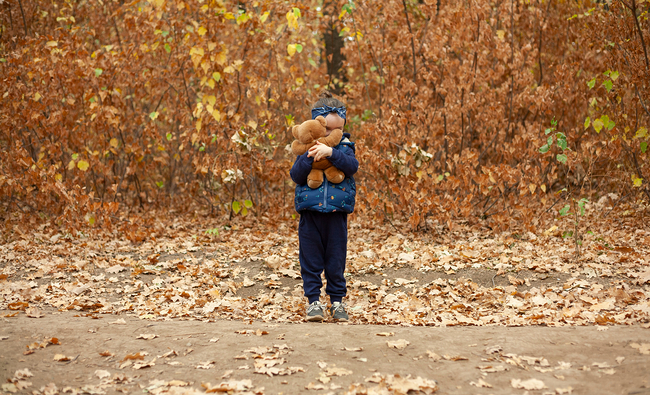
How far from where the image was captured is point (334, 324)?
4262mm

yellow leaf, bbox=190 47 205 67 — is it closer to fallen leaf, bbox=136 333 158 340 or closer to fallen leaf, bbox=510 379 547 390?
fallen leaf, bbox=136 333 158 340

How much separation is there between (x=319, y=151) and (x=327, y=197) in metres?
0.38

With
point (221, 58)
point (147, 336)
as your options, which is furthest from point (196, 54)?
point (147, 336)

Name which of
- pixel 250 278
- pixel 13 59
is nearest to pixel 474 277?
pixel 250 278

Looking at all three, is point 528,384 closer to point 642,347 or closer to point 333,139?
point 642,347

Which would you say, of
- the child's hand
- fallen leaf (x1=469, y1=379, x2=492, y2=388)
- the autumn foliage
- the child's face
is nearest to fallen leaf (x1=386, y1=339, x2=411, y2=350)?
fallen leaf (x1=469, y1=379, x2=492, y2=388)

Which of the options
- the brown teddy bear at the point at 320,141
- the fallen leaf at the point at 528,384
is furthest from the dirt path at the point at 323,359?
the brown teddy bear at the point at 320,141

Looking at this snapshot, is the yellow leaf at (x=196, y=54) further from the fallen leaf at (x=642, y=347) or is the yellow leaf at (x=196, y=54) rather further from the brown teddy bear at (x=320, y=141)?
the fallen leaf at (x=642, y=347)

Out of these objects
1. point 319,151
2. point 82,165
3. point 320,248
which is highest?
point 319,151

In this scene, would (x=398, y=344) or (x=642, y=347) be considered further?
(x=398, y=344)

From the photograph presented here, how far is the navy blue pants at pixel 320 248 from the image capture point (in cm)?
444

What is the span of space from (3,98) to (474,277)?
7084 mm

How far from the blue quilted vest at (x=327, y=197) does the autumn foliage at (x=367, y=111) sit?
2.60 meters

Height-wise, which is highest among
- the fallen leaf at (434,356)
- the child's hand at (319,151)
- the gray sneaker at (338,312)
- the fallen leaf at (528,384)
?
the child's hand at (319,151)
